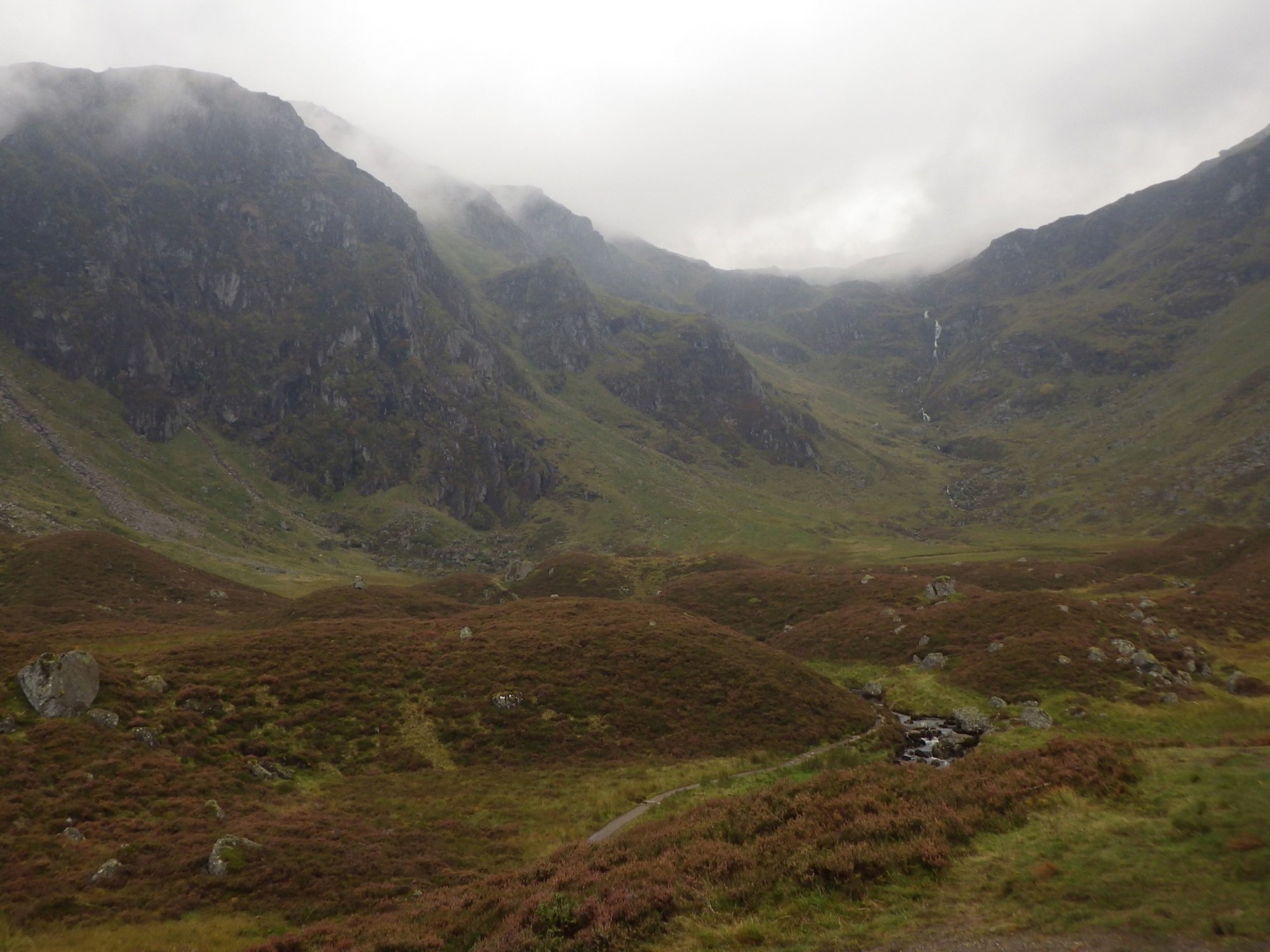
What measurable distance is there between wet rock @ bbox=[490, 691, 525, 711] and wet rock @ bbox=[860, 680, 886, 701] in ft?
93.3

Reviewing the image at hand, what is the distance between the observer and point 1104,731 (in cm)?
3962

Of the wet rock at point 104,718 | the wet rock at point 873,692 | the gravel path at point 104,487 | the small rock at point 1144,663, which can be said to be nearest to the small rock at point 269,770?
the wet rock at point 104,718

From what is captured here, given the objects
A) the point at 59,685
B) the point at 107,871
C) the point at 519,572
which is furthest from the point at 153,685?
the point at 519,572

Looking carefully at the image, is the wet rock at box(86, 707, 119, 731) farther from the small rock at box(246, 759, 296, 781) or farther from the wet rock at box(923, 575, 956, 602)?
Result: the wet rock at box(923, 575, 956, 602)

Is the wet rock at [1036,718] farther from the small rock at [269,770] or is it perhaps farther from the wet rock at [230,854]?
the small rock at [269,770]

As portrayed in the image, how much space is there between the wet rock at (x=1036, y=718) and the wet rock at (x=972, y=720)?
2146mm

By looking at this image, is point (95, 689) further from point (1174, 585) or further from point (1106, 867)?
point (1174, 585)

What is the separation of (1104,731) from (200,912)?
157 ft

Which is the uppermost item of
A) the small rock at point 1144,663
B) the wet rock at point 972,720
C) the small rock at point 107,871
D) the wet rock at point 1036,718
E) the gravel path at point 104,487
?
the small rock at point 1144,663

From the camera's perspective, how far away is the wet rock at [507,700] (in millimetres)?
41438

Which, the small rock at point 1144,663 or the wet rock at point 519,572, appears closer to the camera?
the small rock at point 1144,663

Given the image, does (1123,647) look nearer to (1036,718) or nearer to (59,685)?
(1036,718)

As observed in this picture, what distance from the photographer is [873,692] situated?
51969 mm

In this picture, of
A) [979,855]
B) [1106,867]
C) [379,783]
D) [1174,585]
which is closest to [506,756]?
[379,783]
